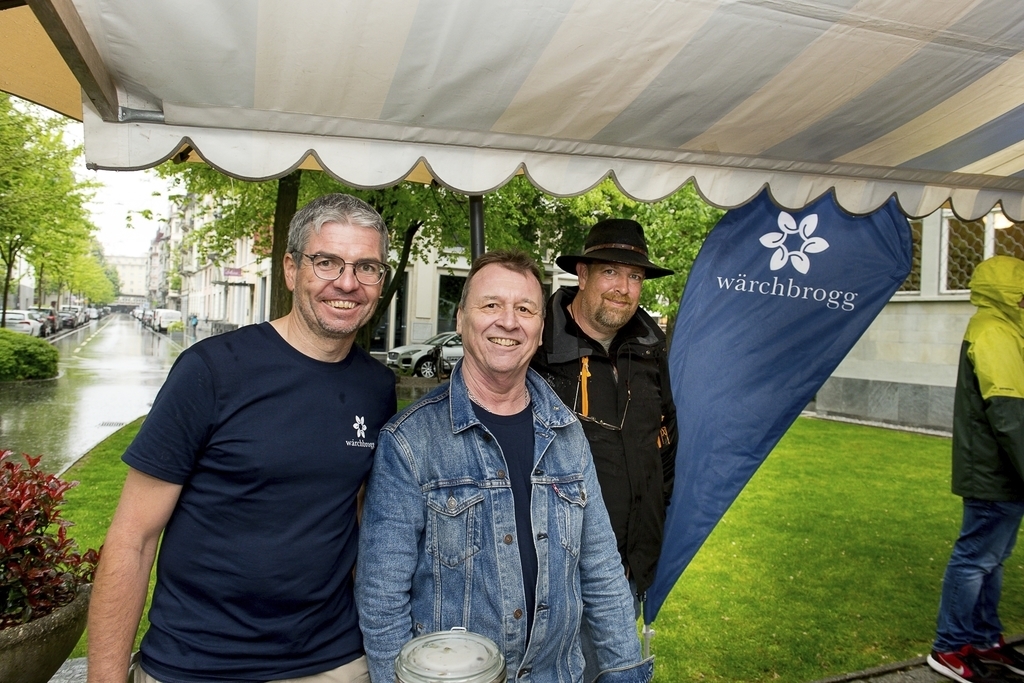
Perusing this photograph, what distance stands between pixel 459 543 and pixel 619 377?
120cm

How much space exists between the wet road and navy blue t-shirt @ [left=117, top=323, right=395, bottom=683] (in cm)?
819

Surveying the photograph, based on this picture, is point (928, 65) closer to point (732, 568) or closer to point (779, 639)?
point (779, 639)

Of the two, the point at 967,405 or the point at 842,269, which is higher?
the point at 842,269

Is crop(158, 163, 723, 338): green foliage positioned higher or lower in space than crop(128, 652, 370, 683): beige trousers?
higher

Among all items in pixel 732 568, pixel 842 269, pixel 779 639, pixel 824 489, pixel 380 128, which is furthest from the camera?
pixel 824 489

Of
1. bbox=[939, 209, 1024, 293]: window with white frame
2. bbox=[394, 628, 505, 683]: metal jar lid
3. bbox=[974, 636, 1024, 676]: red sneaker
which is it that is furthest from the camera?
bbox=[939, 209, 1024, 293]: window with white frame

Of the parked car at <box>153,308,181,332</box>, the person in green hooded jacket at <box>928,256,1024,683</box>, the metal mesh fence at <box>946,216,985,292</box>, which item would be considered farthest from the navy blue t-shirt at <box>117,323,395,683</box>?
the parked car at <box>153,308,181,332</box>

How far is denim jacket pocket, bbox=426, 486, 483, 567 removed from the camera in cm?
209

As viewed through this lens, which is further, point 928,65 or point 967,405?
point 967,405

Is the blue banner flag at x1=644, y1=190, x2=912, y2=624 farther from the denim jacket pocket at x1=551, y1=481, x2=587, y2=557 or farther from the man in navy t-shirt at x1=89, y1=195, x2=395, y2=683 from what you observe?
the man in navy t-shirt at x1=89, y1=195, x2=395, y2=683

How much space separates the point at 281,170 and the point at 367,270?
83 centimetres

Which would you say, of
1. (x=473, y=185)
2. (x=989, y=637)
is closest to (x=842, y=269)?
(x=473, y=185)

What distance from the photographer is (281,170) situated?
2.72m

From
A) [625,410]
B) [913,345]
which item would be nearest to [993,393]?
[625,410]
